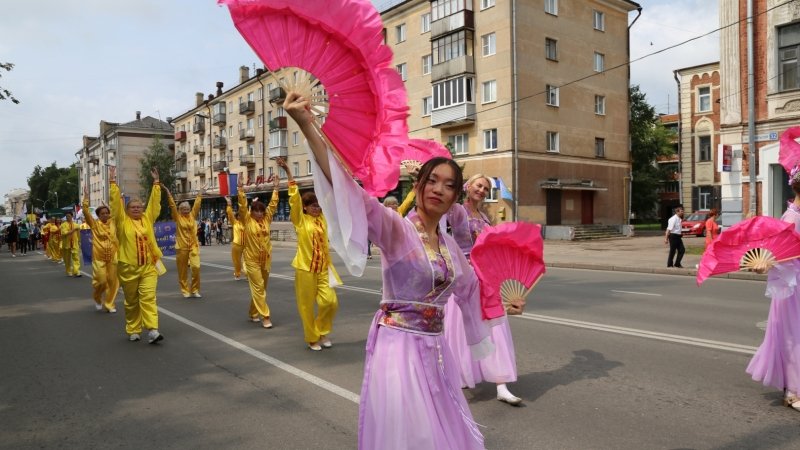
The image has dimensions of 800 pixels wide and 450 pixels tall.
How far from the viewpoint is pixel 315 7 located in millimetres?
2131

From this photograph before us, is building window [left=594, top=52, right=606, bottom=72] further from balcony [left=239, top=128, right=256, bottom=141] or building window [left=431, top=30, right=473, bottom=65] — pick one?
balcony [left=239, top=128, right=256, bottom=141]

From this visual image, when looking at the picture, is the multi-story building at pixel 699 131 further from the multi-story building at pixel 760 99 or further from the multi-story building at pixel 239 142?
the multi-story building at pixel 239 142

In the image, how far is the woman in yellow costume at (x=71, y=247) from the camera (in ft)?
58.5

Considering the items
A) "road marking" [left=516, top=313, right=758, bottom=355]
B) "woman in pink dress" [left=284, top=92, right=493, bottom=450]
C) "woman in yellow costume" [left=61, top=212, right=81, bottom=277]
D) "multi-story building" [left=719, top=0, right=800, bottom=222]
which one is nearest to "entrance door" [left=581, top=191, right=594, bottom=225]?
"multi-story building" [left=719, top=0, right=800, bottom=222]

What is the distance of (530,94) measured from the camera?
33406mm

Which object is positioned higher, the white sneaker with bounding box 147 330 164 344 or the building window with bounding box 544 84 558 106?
the building window with bounding box 544 84 558 106

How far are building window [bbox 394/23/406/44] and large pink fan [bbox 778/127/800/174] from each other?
A: 36.3 meters

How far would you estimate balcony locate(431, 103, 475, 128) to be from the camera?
112 ft

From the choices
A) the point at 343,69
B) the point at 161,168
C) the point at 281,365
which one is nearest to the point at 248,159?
the point at 161,168

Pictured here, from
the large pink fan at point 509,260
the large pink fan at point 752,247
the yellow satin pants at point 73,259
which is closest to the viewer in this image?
the large pink fan at point 509,260

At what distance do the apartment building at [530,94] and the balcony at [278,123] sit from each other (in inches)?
591

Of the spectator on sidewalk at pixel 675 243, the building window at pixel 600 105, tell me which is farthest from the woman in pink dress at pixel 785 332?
the building window at pixel 600 105

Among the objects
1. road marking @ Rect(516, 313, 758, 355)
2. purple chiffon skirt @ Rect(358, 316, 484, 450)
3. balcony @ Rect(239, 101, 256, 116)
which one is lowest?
road marking @ Rect(516, 313, 758, 355)

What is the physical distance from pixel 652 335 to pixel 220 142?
6230 centimetres
